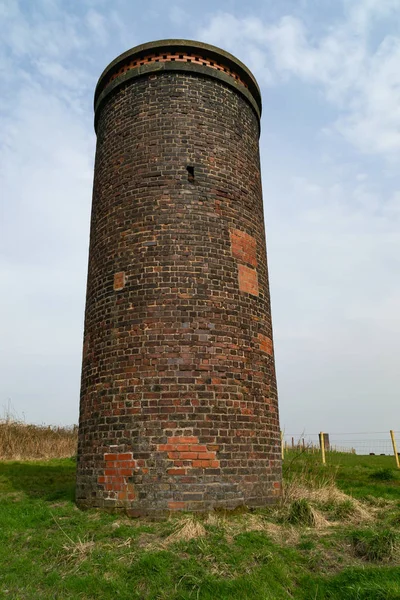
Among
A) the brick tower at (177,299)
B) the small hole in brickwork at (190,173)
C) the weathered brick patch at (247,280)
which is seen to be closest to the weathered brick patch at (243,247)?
the brick tower at (177,299)

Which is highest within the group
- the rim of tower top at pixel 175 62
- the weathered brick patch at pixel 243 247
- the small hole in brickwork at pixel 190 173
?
the rim of tower top at pixel 175 62

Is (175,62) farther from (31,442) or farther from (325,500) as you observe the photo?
(31,442)

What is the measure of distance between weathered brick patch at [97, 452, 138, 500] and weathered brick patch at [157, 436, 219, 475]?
56cm

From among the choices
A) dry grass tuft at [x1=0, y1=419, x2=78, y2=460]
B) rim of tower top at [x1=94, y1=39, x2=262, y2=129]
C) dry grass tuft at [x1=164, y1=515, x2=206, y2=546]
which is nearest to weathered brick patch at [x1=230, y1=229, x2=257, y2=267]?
rim of tower top at [x1=94, y1=39, x2=262, y2=129]

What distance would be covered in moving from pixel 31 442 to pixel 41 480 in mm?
9780

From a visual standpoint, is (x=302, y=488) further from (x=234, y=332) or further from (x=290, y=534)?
(x=234, y=332)

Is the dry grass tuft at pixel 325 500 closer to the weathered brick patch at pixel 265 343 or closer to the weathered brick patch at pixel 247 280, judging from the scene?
the weathered brick patch at pixel 265 343

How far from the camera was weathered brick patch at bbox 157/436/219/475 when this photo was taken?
7.19 meters

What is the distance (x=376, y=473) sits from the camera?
1362cm

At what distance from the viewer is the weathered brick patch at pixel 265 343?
8.78 meters

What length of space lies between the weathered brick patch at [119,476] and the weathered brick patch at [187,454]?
56cm

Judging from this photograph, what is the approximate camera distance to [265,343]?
8.94 metres

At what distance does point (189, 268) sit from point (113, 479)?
12.0ft

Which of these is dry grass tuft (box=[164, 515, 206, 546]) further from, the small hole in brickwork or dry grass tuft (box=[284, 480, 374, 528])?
the small hole in brickwork
